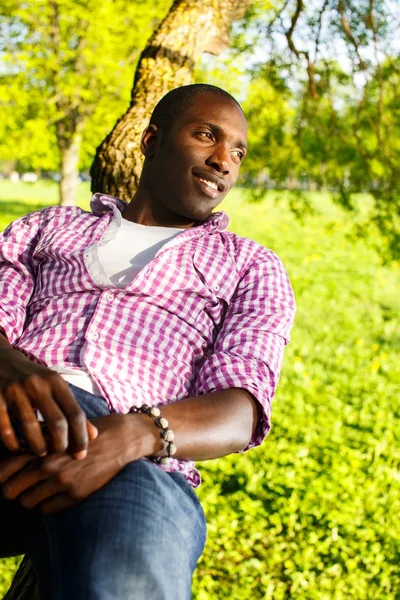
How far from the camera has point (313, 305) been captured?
30.6 ft

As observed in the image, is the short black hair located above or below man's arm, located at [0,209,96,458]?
above

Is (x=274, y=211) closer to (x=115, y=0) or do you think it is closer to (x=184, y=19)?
(x=115, y=0)

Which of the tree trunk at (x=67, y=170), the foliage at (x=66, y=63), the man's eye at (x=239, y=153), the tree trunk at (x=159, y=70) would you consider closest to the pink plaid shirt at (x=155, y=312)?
the man's eye at (x=239, y=153)

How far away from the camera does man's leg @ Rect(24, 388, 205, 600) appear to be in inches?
57.2

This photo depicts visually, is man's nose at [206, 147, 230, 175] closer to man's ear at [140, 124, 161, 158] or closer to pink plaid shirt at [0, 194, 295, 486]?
pink plaid shirt at [0, 194, 295, 486]

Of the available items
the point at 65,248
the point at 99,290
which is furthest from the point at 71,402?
the point at 65,248

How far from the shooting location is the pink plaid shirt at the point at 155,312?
6.75 ft

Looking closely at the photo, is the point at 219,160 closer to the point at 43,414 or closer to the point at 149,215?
the point at 149,215

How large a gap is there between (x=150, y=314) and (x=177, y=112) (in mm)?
875

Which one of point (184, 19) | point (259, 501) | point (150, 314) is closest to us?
point (150, 314)

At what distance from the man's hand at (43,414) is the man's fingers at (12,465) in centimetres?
2

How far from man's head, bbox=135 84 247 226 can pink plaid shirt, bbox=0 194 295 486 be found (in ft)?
0.35

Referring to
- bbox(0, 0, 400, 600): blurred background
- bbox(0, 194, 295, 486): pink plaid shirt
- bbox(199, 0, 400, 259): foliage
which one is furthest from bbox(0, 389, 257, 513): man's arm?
bbox(199, 0, 400, 259): foliage

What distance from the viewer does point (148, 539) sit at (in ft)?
4.96
